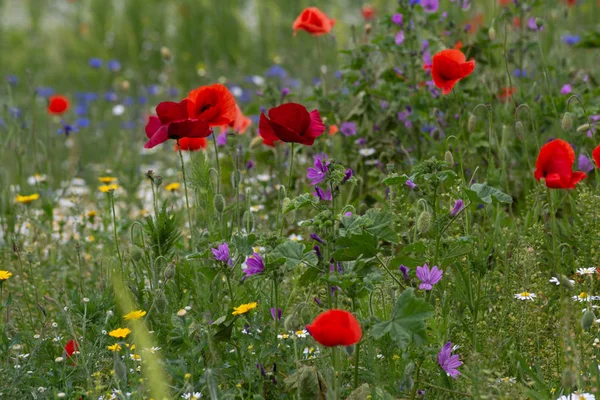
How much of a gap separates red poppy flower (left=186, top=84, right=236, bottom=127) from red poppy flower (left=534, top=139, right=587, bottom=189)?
89 cm

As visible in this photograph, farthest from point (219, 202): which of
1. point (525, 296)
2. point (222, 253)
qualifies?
point (525, 296)

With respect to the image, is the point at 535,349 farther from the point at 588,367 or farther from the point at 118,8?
the point at 118,8

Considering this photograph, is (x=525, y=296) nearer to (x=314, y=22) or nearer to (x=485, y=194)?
(x=485, y=194)

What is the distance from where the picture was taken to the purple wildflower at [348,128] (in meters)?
3.44

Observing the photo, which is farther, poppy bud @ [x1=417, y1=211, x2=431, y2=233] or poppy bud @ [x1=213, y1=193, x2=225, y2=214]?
poppy bud @ [x1=213, y1=193, x2=225, y2=214]

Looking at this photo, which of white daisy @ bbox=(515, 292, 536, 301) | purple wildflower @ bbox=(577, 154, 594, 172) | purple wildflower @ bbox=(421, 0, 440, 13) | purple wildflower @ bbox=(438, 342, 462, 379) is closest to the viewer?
purple wildflower @ bbox=(438, 342, 462, 379)

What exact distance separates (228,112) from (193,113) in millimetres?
104

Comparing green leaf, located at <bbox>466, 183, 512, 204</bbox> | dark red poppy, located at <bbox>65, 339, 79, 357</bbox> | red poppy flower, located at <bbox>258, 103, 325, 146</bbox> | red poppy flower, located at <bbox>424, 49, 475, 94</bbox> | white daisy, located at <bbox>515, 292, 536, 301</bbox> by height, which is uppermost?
red poppy flower, located at <bbox>424, 49, 475, 94</bbox>

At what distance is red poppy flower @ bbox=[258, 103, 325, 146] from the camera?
2.05 m

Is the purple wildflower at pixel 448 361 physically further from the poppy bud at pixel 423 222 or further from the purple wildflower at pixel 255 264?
the purple wildflower at pixel 255 264

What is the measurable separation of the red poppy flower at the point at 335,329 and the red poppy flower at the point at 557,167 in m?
→ 0.72

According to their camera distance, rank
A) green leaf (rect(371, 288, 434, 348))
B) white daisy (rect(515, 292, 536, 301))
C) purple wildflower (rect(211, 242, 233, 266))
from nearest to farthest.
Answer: green leaf (rect(371, 288, 434, 348))
purple wildflower (rect(211, 242, 233, 266))
white daisy (rect(515, 292, 536, 301))

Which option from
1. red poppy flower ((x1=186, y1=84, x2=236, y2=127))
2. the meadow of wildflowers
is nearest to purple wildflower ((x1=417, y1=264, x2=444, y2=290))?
the meadow of wildflowers

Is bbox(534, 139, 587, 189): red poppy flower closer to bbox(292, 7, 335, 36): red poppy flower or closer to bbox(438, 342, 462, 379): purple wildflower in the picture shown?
bbox(438, 342, 462, 379): purple wildflower
